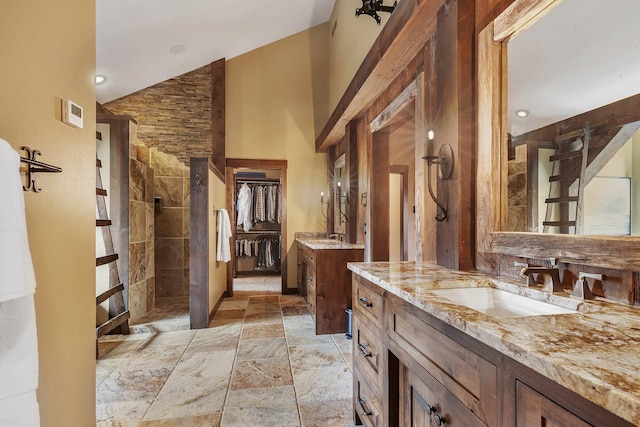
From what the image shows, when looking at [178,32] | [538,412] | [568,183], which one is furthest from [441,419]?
[178,32]

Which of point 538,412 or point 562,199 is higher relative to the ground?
point 562,199

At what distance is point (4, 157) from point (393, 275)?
1431mm

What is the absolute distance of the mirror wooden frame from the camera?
4.04 feet

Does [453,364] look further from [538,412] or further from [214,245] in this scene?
[214,245]

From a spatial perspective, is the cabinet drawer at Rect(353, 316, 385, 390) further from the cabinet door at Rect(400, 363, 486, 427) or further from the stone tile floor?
the stone tile floor

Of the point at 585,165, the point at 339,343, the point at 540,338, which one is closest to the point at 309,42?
the point at 339,343

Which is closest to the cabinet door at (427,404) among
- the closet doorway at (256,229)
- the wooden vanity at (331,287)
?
the wooden vanity at (331,287)

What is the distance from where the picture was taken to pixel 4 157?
83cm

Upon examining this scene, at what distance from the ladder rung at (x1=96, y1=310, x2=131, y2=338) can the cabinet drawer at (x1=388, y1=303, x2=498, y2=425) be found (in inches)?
107

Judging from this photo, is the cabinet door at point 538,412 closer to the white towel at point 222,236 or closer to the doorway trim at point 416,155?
the doorway trim at point 416,155

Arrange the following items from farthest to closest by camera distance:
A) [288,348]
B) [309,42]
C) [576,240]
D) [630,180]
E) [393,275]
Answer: [309,42] → [288,348] → [393,275] → [576,240] → [630,180]

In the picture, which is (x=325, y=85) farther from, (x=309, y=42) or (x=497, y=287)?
(x=497, y=287)

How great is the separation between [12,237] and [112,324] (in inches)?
101

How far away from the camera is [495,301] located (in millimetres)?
1300
